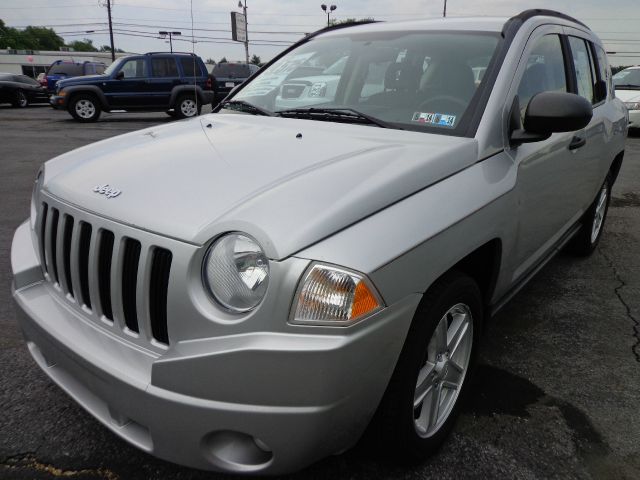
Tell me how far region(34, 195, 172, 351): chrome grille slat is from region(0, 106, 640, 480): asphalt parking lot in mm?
423

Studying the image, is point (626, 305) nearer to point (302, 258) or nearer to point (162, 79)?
point (302, 258)

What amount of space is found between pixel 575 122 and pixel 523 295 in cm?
174

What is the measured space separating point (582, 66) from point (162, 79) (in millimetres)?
13580

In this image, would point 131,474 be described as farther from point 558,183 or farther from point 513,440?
Result: point 558,183

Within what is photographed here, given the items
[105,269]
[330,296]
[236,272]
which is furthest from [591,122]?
[105,269]

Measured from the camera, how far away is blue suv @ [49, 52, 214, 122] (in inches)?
588

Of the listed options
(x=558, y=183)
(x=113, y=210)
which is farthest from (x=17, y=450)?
(x=558, y=183)

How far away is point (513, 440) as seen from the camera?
2.22 metres

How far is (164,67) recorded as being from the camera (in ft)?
50.0

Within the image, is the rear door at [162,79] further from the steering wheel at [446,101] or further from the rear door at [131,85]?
the steering wheel at [446,101]

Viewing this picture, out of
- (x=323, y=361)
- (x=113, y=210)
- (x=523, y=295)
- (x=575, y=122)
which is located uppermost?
(x=575, y=122)

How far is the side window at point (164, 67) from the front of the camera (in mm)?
15148

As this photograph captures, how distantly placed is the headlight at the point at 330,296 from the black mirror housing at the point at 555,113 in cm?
127

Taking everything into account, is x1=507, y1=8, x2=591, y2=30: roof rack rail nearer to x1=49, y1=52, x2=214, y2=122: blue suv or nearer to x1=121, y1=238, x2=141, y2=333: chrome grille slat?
x1=121, y1=238, x2=141, y2=333: chrome grille slat
